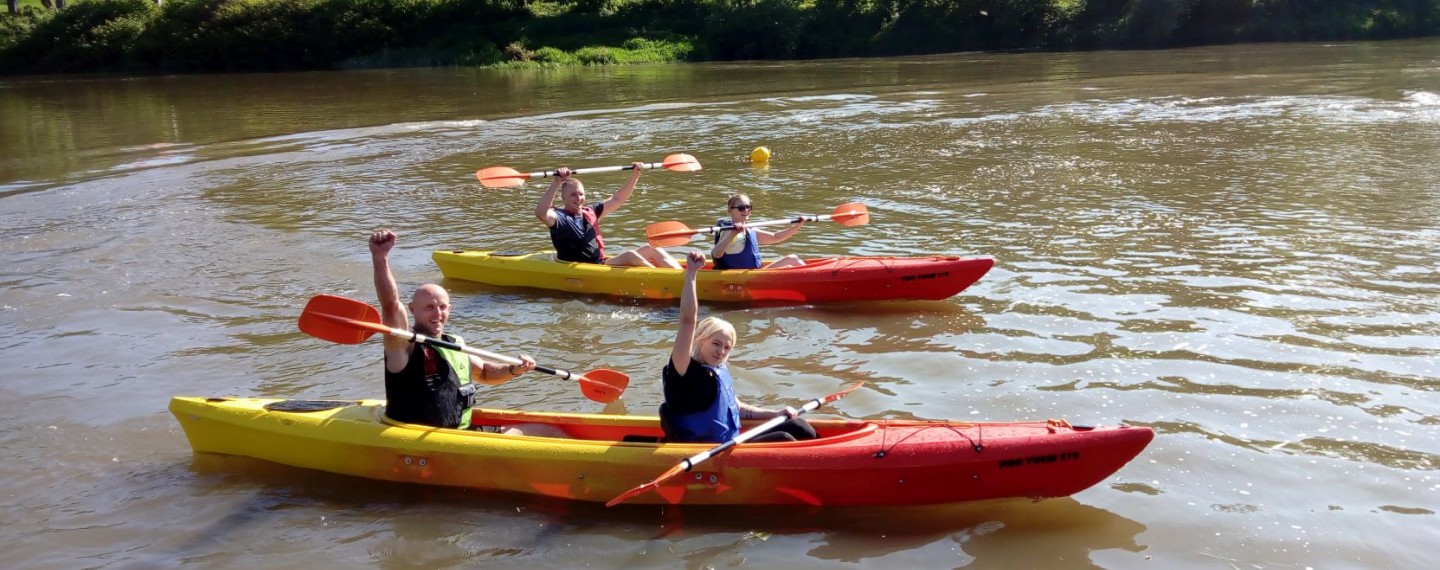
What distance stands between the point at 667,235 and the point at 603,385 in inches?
112

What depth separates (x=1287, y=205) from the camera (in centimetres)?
1118

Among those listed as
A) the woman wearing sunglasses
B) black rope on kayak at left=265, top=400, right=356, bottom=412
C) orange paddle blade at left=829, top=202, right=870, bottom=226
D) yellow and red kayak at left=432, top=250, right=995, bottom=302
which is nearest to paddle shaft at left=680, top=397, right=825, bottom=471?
black rope on kayak at left=265, top=400, right=356, bottom=412

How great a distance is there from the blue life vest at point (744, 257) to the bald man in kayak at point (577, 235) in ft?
1.58

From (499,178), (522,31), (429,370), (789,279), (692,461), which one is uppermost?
(522,31)

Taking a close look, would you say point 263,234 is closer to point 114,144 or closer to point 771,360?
point 771,360

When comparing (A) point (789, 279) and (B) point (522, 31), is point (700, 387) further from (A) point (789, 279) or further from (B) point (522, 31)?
(B) point (522, 31)

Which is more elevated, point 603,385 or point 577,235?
point 577,235

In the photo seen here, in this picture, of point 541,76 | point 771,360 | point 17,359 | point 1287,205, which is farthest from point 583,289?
point 541,76

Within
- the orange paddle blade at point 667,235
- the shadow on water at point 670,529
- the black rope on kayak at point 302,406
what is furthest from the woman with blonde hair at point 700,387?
the orange paddle blade at point 667,235

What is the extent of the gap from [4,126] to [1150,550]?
84.8 ft

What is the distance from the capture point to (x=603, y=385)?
622cm

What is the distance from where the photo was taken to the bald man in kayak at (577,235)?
9.23 m

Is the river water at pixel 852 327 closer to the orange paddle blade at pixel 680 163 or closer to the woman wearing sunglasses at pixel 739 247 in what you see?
the woman wearing sunglasses at pixel 739 247

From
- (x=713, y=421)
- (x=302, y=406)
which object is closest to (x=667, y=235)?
(x=302, y=406)
